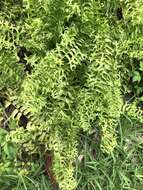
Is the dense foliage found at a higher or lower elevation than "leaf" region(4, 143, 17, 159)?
higher

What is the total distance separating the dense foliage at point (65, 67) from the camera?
348cm

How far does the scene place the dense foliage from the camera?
3.48 m

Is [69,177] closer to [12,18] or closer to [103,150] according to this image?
[103,150]

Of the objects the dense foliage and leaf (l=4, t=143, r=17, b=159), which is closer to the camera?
the dense foliage

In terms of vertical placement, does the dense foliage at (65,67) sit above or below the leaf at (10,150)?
above

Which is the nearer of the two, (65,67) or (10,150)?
(65,67)

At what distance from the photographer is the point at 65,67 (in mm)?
3529

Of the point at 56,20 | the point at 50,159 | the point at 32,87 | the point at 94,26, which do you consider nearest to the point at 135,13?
the point at 94,26

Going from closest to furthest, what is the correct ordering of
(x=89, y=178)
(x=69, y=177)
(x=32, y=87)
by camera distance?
1. (x=32, y=87)
2. (x=69, y=177)
3. (x=89, y=178)

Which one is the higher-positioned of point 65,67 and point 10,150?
point 65,67

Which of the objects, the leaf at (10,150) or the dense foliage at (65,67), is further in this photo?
the leaf at (10,150)

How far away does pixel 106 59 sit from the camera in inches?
142

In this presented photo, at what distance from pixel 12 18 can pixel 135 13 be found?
88 centimetres

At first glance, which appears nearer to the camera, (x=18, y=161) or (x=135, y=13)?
(x=135, y=13)
